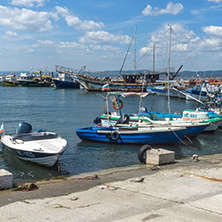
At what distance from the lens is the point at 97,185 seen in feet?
36.1

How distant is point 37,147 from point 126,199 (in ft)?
27.6

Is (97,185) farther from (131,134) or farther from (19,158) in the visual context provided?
(131,134)

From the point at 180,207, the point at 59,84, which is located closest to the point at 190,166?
the point at 180,207

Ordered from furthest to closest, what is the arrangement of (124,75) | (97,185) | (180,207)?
(124,75)
(97,185)
(180,207)

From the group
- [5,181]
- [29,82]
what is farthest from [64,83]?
[5,181]

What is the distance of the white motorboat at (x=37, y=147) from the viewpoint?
615 inches

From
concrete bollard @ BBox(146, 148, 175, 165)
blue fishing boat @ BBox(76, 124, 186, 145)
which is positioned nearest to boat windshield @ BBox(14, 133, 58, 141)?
blue fishing boat @ BBox(76, 124, 186, 145)

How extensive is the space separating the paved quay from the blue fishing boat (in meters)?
9.94

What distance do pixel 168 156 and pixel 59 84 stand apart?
110 meters

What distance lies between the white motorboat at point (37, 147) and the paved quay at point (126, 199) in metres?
3.72

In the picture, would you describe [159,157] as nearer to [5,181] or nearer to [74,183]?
[74,183]

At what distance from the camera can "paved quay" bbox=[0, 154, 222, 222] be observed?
762 centimetres

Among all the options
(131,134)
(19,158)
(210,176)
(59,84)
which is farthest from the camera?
(59,84)

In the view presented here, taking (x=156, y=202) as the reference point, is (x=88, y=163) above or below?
below
